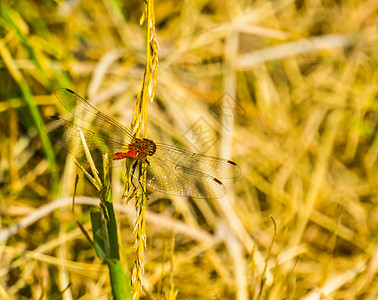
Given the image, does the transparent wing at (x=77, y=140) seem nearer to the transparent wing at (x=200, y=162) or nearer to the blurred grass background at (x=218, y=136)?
the transparent wing at (x=200, y=162)

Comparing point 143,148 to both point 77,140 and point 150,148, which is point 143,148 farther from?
point 77,140

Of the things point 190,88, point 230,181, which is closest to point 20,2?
point 190,88

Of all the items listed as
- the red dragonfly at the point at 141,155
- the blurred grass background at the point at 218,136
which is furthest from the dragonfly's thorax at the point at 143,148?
the blurred grass background at the point at 218,136

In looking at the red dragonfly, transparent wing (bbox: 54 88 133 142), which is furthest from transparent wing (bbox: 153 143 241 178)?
transparent wing (bbox: 54 88 133 142)

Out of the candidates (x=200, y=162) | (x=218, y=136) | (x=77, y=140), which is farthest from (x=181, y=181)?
(x=218, y=136)

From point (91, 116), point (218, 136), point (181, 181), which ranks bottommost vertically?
point (181, 181)

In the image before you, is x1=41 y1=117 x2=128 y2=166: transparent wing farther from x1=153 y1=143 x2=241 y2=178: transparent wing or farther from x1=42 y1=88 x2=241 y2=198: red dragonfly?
x1=153 y1=143 x2=241 y2=178: transparent wing
